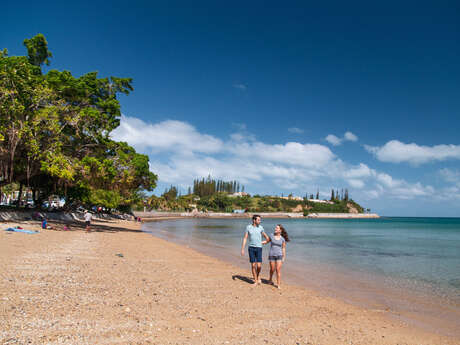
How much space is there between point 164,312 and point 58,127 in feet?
55.7

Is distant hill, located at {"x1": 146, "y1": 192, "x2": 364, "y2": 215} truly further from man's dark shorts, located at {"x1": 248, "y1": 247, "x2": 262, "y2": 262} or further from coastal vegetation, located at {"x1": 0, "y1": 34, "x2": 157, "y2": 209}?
man's dark shorts, located at {"x1": 248, "y1": 247, "x2": 262, "y2": 262}

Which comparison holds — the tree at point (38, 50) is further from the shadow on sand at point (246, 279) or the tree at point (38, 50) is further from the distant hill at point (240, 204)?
the distant hill at point (240, 204)

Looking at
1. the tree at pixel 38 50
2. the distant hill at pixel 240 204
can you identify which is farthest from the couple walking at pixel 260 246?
the distant hill at pixel 240 204

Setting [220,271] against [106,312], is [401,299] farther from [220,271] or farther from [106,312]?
[106,312]

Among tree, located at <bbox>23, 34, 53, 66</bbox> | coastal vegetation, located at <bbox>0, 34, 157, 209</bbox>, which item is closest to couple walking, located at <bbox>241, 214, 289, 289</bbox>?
coastal vegetation, located at <bbox>0, 34, 157, 209</bbox>

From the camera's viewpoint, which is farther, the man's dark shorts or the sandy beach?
the man's dark shorts

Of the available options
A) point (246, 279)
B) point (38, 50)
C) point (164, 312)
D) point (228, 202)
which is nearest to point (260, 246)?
point (246, 279)

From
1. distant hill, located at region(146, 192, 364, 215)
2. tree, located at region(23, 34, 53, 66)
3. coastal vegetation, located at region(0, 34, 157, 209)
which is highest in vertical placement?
tree, located at region(23, 34, 53, 66)

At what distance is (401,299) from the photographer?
8438 millimetres

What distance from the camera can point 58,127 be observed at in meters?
18.2

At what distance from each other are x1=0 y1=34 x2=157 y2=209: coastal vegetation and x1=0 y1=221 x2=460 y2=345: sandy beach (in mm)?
10990

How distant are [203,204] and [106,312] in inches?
6139

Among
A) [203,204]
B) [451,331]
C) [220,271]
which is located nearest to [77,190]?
[220,271]

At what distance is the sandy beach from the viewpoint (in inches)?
166
